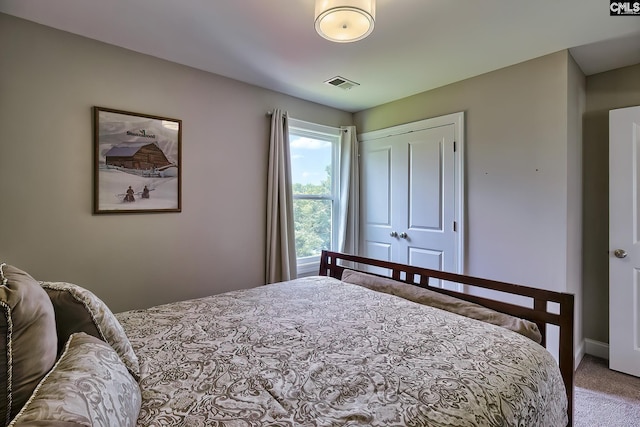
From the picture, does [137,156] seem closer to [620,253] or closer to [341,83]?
[341,83]

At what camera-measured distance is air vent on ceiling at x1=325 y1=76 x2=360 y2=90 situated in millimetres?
2837

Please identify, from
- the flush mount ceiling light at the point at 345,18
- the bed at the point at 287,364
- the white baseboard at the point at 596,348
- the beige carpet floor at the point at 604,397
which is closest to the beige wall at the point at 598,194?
the white baseboard at the point at 596,348

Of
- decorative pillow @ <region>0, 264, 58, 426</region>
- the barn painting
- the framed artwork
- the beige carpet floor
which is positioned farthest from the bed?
the barn painting

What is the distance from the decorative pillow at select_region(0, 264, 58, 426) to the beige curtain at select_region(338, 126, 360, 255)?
3023mm

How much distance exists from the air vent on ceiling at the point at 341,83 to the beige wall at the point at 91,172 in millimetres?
629

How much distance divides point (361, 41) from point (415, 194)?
5.44ft

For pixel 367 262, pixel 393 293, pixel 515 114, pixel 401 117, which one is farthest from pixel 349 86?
pixel 393 293

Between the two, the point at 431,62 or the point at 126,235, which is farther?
the point at 431,62

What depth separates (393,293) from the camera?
2133 mm

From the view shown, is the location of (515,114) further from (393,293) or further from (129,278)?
(129,278)

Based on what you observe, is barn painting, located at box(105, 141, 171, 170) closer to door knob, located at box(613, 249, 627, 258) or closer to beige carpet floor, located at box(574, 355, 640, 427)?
beige carpet floor, located at box(574, 355, 640, 427)

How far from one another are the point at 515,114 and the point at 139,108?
3024mm

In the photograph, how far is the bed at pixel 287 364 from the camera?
0.75m

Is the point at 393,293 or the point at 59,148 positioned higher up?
the point at 59,148
